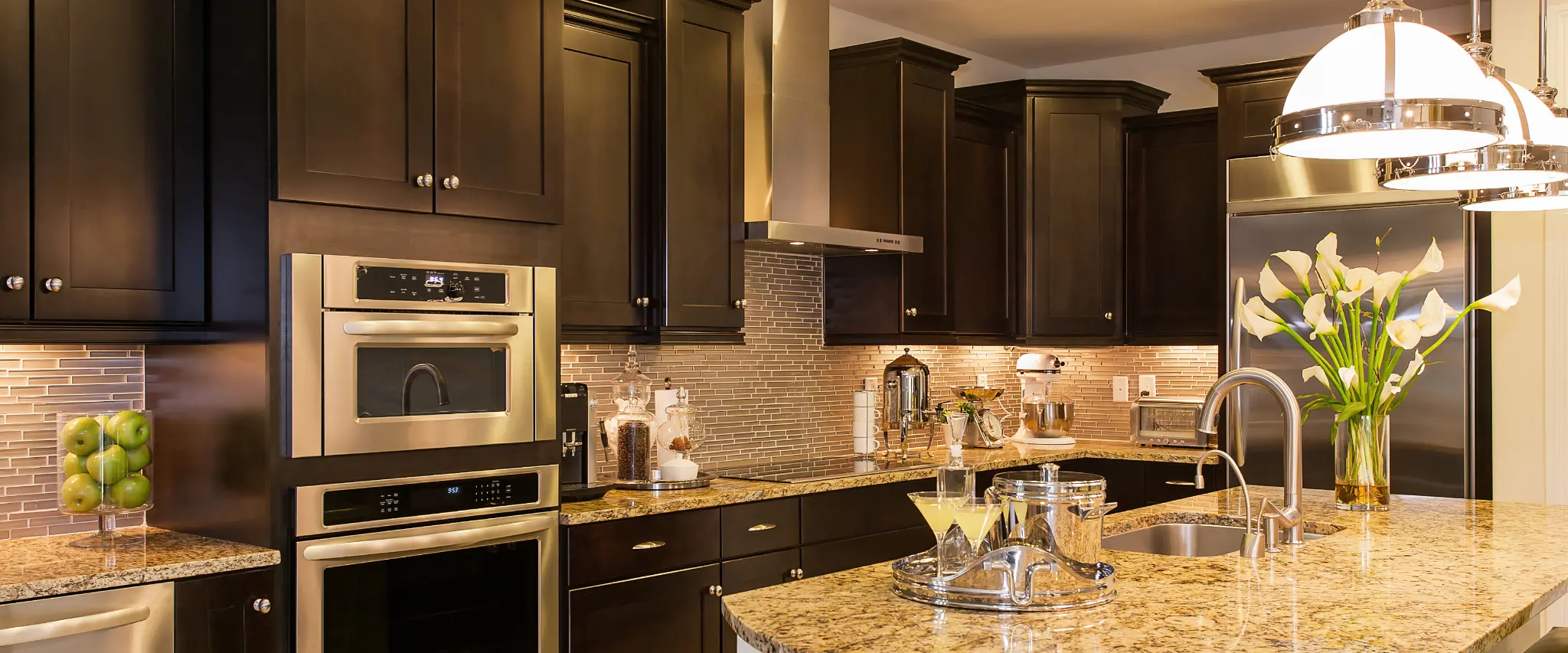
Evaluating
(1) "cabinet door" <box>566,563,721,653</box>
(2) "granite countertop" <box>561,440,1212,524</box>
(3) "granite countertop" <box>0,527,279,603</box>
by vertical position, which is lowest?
(1) "cabinet door" <box>566,563,721,653</box>

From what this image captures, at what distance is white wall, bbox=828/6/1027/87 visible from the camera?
5055mm

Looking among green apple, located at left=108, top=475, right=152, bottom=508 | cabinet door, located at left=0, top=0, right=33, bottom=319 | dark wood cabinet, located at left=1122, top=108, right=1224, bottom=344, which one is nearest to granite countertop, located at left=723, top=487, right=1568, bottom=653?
green apple, located at left=108, top=475, right=152, bottom=508

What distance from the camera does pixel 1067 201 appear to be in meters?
5.46

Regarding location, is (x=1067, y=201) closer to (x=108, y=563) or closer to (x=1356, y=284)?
(x=1356, y=284)

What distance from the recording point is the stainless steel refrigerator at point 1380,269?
14.5 ft

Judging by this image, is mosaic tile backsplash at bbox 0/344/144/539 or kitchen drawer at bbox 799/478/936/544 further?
kitchen drawer at bbox 799/478/936/544

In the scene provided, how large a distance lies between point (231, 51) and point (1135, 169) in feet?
13.2

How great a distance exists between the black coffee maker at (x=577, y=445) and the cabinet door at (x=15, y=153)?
1.39m

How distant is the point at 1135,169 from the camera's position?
5516mm

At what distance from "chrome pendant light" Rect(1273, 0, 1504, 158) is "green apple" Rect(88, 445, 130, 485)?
98.3 inches

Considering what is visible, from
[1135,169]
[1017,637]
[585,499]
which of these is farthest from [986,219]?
[1017,637]

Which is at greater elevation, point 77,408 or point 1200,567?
point 77,408

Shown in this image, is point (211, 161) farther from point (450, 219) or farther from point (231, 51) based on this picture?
point (450, 219)

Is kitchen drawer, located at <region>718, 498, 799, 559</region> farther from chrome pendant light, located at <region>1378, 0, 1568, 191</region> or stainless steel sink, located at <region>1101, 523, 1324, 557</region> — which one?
chrome pendant light, located at <region>1378, 0, 1568, 191</region>
